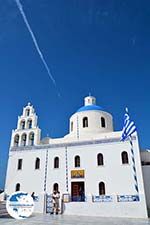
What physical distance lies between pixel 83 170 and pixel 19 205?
965 cm

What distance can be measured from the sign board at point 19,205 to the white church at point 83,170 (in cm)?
554

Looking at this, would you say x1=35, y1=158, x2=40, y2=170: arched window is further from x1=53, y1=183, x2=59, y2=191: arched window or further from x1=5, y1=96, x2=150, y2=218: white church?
x1=53, y1=183, x2=59, y2=191: arched window

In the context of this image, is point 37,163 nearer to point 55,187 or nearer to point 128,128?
point 55,187

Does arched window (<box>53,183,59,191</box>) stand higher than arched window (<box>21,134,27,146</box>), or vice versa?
arched window (<box>21,134,27,146</box>)

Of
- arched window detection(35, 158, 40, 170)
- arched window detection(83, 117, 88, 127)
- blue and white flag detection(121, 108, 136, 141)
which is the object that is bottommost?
arched window detection(35, 158, 40, 170)

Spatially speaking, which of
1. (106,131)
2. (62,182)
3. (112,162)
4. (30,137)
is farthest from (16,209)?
(106,131)

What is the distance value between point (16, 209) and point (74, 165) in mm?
10001

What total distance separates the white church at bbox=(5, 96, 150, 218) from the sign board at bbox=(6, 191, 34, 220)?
5541mm

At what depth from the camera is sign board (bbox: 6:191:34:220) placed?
989 cm

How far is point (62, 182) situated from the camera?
62.1 ft

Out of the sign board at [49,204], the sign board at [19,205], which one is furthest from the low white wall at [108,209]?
the sign board at [19,205]

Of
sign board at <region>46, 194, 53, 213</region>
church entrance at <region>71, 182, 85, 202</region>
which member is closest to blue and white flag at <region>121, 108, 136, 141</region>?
church entrance at <region>71, 182, 85, 202</region>

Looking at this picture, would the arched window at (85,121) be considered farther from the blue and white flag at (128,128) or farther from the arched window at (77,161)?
the blue and white flag at (128,128)

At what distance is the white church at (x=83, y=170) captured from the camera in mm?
14578
